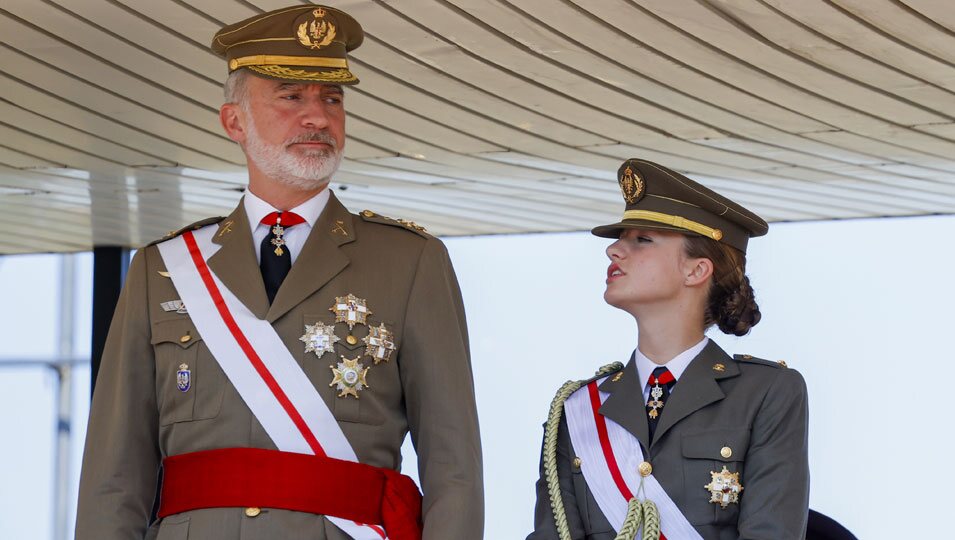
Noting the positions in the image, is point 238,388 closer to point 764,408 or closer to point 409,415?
point 409,415

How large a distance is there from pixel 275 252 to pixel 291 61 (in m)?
0.36

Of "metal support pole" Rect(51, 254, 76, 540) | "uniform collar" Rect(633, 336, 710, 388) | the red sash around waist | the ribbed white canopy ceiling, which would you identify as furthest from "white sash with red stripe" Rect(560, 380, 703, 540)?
"metal support pole" Rect(51, 254, 76, 540)

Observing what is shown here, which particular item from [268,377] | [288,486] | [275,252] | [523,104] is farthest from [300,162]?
[523,104]

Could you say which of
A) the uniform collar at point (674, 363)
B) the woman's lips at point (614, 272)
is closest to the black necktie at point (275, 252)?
the woman's lips at point (614, 272)

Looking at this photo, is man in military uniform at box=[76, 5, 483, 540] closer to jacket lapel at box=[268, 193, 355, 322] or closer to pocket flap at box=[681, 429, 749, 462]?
jacket lapel at box=[268, 193, 355, 322]

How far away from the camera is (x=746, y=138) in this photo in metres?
5.87

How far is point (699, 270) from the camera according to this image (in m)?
3.30

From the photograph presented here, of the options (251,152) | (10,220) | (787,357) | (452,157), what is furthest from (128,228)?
(251,152)

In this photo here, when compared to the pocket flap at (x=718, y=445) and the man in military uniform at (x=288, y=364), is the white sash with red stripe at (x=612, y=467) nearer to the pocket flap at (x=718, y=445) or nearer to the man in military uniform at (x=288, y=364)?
the pocket flap at (x=718, y=445)

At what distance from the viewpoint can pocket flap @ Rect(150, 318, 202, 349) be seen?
2.73 metres

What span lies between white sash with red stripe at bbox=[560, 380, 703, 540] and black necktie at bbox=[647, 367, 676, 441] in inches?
2.5

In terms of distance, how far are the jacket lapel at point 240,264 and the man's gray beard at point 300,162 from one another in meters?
0.12

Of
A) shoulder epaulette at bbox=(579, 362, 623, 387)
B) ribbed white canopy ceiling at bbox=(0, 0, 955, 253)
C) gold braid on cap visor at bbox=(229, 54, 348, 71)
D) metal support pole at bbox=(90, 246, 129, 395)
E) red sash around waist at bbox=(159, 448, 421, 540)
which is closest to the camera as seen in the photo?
red sash around waist at bbox=(159, 448, 421, 540)

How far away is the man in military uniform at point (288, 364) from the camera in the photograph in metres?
2.62
